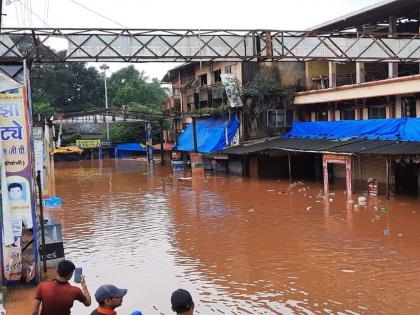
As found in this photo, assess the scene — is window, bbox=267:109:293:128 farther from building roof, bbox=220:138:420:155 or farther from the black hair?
the black hair

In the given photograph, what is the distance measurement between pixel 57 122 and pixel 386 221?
41.8 m

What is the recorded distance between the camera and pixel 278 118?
35.6 m

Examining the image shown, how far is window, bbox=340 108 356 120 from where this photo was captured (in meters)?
30.6

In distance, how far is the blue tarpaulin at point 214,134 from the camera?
121 ft

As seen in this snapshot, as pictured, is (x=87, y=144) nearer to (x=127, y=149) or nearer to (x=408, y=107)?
(x=127, y=149)

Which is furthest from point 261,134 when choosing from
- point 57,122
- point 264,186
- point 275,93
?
point 57,122

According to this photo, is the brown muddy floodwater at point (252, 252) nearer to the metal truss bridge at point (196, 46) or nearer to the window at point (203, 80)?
the metal truss bridge at point (196, 46)

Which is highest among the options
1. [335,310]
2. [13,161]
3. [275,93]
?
[275,93]

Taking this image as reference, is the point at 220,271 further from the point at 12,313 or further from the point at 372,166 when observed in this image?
the point at 372,166

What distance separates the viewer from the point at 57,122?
53.0m

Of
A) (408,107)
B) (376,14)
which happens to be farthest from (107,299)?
(376,14)

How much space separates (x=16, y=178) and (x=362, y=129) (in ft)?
68.9

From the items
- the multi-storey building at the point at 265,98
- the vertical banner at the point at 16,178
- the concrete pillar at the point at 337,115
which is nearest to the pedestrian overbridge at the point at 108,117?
the multi-storey building at the point at 265,98

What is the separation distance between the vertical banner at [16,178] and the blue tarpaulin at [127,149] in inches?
2261
